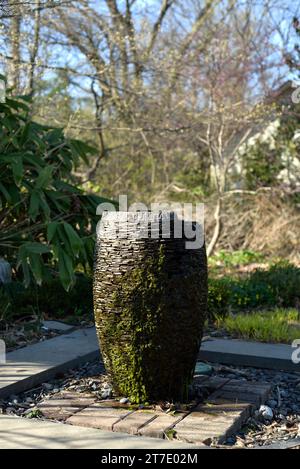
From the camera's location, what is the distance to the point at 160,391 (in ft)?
12.3

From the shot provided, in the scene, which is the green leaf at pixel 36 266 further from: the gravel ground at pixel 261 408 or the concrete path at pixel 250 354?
the concrete path at pixel 250 354

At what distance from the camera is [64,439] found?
10.3 ft

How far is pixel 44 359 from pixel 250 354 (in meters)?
1.55

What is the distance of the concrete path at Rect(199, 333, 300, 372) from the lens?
183 inches

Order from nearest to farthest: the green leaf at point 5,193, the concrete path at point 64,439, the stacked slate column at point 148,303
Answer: the concrete path at point 64,439 → the stacked slate column at point 148,303 → the green leaf at point 5,193

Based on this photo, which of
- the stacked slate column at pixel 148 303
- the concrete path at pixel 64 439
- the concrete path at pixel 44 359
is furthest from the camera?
the concrete path at pixel 44 359

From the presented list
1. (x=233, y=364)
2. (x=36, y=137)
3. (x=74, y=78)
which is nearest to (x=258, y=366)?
(x=233, y=364)

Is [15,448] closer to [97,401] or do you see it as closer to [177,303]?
[97,401]

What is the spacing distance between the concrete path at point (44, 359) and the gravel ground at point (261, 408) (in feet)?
0.18

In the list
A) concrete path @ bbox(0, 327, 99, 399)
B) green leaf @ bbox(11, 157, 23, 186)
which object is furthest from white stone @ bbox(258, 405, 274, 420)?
green leaf @ bbox(11, 157, 23, 186)

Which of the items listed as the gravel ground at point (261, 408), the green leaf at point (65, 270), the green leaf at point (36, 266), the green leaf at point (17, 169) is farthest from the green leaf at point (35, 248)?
the gravel ground at point (261, 408)

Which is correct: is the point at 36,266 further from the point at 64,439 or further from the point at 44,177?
the point at 64,439

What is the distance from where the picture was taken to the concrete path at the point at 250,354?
4645mm

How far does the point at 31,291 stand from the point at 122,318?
3098mm
